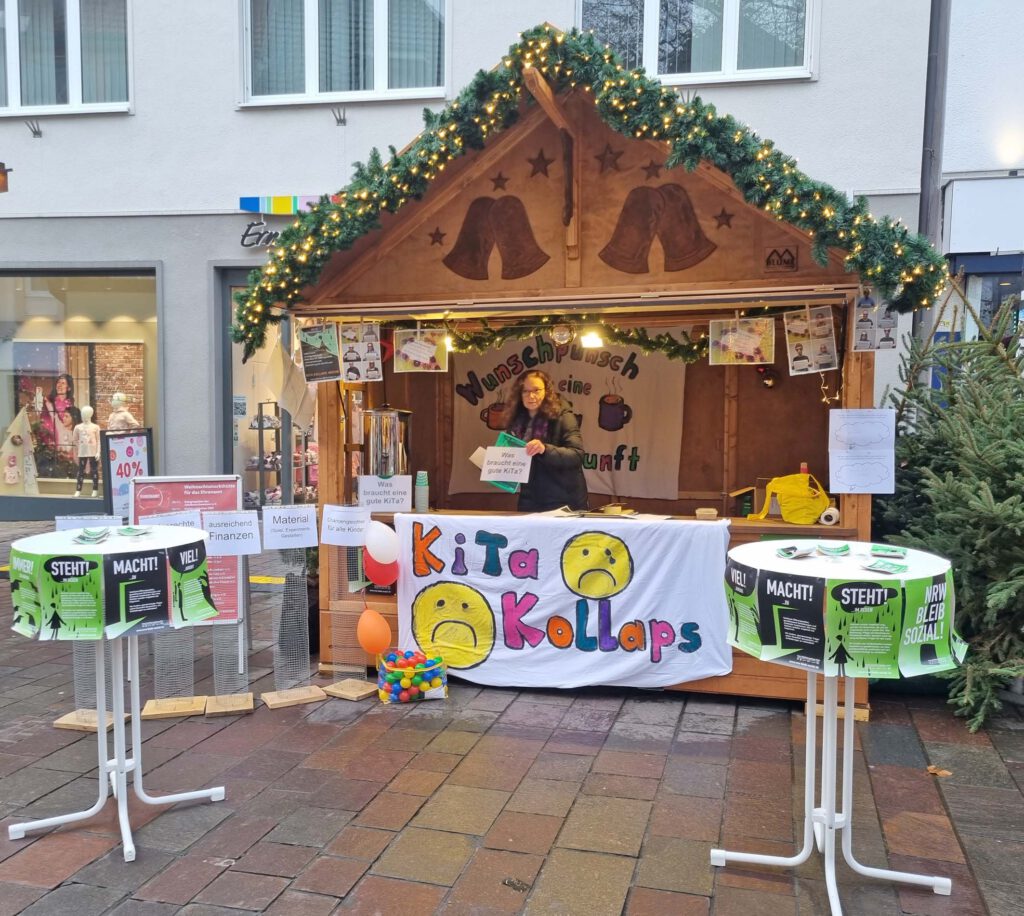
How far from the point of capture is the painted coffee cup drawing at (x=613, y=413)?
8070 millimetres

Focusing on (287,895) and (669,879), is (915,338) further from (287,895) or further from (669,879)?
(287,895)

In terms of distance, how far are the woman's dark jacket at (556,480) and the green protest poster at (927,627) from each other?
350 cm

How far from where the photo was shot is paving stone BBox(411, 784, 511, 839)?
367 cm

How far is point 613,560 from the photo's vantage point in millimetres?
5125

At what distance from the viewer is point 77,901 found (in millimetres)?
3125

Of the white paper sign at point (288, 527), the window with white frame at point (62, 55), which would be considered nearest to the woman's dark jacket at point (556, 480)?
Result: the white paper sign at point (288, 527)

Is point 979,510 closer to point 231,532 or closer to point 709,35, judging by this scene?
point 231,532

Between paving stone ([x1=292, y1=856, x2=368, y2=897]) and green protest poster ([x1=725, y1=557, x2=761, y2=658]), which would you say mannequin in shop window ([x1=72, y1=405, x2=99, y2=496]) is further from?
green protest poster ([x1=725, y1=557, x2=761, y2=658])

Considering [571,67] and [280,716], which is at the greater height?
[571,67]

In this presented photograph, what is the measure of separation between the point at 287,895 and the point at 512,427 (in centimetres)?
392

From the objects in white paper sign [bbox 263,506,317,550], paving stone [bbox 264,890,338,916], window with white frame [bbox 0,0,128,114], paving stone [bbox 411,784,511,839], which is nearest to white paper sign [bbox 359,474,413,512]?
white paper sign [bbox 263,506,317,550]

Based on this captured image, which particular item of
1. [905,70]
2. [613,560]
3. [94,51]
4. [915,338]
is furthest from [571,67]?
[94,51]

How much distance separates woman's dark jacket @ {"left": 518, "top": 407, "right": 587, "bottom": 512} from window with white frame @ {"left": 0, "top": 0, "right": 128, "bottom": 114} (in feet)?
23.8

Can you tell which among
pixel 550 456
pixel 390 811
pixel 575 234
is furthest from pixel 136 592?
pixel 550 456
